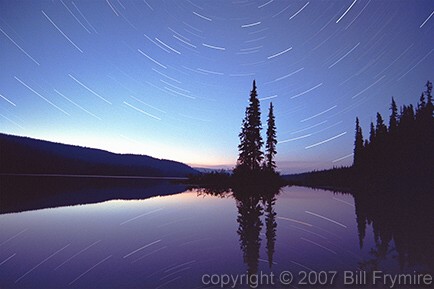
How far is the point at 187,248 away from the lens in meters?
8.20

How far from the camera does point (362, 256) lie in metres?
7.68

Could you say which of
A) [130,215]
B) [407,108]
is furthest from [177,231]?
[407,108]

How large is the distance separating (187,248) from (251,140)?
37.3m

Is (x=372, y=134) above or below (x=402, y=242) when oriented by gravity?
above

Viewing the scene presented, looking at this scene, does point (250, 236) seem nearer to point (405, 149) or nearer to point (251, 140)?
point (251, 140)

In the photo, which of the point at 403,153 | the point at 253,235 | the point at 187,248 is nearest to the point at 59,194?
the point at 187,248

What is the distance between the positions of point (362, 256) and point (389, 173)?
5212 cm

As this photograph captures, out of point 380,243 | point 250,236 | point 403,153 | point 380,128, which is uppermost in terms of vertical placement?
point 380,128

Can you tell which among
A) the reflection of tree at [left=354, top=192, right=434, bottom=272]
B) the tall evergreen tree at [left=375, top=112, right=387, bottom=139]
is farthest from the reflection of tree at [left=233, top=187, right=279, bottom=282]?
the tall evergreen tree at [left=375, top=112, right=387, bottom=139]

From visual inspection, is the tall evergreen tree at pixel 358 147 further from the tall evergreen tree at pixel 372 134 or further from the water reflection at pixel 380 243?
the water reflection at pixel 380 243

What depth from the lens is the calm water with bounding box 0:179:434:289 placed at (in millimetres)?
6031

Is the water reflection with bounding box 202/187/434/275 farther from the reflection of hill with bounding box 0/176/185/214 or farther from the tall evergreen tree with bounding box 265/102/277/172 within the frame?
the tall evergreen tree with bounding box 265/102/277/172

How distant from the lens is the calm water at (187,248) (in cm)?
603

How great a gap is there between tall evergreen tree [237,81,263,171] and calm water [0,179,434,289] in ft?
103
